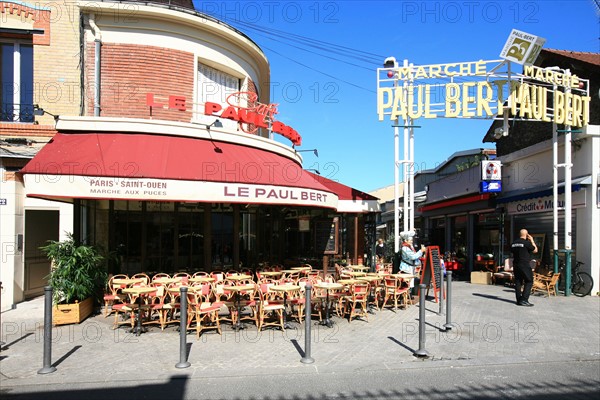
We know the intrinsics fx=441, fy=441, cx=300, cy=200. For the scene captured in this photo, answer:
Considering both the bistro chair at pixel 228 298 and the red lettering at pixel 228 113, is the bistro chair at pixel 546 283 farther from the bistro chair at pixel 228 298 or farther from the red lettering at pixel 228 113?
the red lettering at pixel 228 113

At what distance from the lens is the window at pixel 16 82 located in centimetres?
1066

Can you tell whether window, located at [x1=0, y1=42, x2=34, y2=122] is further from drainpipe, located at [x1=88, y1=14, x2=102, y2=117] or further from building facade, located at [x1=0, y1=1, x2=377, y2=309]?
drainpipe, located at [x1=88, y1=14, x2=102, y2=117]

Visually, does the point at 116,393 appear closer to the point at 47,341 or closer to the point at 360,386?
the point at 47,341

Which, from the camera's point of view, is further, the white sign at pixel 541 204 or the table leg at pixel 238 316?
the white sign at pixel 541 204

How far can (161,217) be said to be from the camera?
1131 cm

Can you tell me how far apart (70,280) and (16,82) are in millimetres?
5724

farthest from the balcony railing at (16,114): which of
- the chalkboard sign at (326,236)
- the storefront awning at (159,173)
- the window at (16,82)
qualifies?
the chalkboard sign at (326,236)

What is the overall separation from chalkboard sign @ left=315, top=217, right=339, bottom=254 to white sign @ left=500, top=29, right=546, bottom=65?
22.9 feet

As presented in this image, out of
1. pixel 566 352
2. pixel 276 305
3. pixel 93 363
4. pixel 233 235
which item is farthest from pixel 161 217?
pixel 566 352

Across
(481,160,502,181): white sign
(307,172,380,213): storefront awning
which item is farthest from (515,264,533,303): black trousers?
(481,160,502,181): white sign

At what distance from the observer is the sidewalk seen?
19.0 ft

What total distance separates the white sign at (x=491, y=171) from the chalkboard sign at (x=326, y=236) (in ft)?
18.9

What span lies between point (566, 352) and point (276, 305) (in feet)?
15.1

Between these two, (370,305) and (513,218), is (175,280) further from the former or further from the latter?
(513,218)
